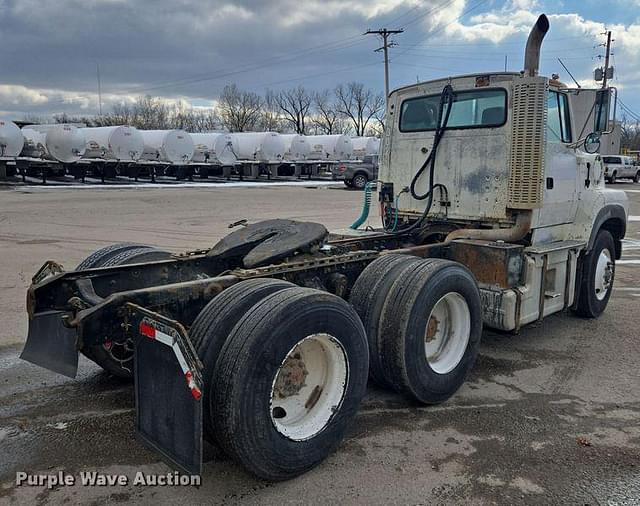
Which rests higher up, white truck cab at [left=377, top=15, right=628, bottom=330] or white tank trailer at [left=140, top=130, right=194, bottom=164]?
white tank trailer at [left=140, top=130, right=194, bottom=164]

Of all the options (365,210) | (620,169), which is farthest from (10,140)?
(620,169)

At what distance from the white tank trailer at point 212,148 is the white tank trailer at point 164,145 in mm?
2145

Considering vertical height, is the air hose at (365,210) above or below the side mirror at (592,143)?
below

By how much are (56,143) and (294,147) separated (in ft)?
53.9

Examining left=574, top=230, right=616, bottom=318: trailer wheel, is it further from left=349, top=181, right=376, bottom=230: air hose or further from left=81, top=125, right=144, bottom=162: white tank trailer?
left=81, top=125, right=144, bottom=162: white tank trailer

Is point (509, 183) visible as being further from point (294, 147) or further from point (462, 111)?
point (294, 147)

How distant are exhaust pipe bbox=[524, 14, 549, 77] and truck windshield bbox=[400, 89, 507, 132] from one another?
1.02 feet

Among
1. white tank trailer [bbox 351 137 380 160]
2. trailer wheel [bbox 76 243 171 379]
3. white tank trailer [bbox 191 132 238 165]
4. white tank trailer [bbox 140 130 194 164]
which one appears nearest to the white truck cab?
trailer wheel [bbox 76 243 171 379]

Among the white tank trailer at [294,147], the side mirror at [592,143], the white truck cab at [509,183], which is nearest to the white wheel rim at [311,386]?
the white truck cab at [509,183]

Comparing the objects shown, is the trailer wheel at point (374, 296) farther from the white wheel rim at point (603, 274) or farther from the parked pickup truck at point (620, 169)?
the parked pickup truck at point (620, 169)

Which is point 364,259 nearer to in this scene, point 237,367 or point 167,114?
point 237,367

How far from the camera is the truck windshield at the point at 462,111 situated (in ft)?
18.3

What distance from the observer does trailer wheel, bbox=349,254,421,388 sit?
4.09 metres

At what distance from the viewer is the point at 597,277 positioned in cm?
657
